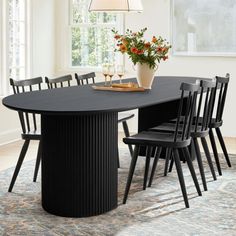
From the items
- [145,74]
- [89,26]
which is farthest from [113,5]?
[89,26]

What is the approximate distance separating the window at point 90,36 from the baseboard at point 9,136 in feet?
4.63

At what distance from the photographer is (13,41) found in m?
6.71

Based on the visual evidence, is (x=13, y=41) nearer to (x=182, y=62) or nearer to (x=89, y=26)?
(x=89, y=26)

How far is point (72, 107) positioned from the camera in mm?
3627

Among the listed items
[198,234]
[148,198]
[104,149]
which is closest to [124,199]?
[148,198]

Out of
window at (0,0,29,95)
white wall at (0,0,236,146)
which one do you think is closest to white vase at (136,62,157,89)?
window at (0,0,29,95)

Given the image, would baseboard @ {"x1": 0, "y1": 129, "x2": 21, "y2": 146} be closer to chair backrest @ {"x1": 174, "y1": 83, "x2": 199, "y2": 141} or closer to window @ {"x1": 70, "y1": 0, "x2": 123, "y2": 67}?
window @ {"x1": 70, "y1": 0, "x2": 123, "y2": 67}

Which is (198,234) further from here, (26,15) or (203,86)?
(26,15)

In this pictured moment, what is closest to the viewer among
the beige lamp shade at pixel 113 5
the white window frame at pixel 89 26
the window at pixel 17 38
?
the beige lamp shade at pixel 113 5

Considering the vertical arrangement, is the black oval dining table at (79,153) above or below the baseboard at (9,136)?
above

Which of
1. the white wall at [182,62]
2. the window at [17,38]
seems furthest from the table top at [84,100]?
the white wall at [182,62]

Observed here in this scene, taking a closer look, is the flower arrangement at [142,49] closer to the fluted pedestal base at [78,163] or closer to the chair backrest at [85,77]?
the chair backrest at [85,77]

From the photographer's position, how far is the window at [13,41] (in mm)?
6387

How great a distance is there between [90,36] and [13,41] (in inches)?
48.4
